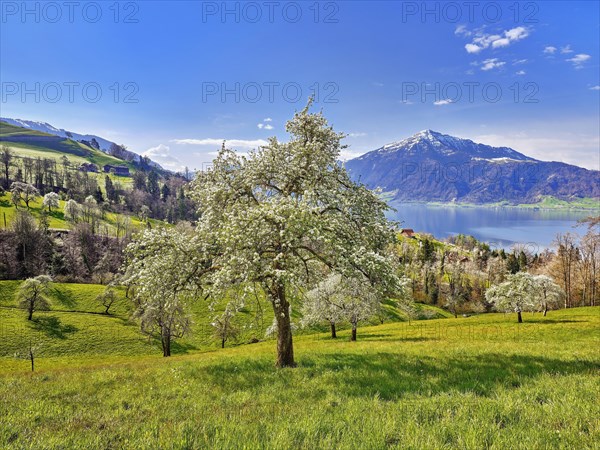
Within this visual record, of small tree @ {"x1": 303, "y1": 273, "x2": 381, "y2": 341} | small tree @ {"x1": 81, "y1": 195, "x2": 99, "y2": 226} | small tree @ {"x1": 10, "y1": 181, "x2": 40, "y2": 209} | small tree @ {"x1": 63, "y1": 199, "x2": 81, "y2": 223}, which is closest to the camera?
small tree @ {"x1": 303, "y1": 273, "x2": 381, "y2": 341}

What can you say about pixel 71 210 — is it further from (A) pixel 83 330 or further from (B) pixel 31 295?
(A) pixel 83 330

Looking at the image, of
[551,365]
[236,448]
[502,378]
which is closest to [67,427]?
[236,448]

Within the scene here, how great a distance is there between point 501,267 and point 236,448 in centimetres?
16933

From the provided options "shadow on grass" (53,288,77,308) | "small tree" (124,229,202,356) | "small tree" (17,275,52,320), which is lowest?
"shadow on grass" (53,288,77,308)

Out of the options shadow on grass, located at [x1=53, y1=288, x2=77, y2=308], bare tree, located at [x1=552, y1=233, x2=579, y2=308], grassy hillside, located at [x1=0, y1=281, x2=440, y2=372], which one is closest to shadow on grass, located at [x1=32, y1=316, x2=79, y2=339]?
grassy hillside, located at [x1=0, y1=281, x2=440, y2=372]

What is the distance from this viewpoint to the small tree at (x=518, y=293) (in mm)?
60469

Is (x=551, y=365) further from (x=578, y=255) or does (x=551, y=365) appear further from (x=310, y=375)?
(x=578, y=255)

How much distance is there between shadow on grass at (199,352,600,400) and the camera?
405 inches

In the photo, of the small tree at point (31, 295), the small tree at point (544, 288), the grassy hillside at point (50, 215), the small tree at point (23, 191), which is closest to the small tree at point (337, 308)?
the small tree at point (544, 288)

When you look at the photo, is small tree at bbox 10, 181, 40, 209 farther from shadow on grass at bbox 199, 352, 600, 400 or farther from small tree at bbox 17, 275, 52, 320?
shadow on grass at bbox 199, 352, 600, 400

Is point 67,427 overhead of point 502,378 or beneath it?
overhead

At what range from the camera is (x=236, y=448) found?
5543 mm

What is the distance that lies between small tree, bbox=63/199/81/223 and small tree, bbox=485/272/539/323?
187 metres

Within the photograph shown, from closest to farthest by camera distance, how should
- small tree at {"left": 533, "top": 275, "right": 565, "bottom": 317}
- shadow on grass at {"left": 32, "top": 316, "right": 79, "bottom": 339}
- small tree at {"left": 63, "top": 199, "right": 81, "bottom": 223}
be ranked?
small tree at {"left": 533, "top": 275, "right": 565, "bottom": 317}
shadow on grass at {"left": 32, "top": 316, "right": 79, "bottom": 339}
small tree at {"left": 63, "top": 199, "right": 81, "bottom": 223}
